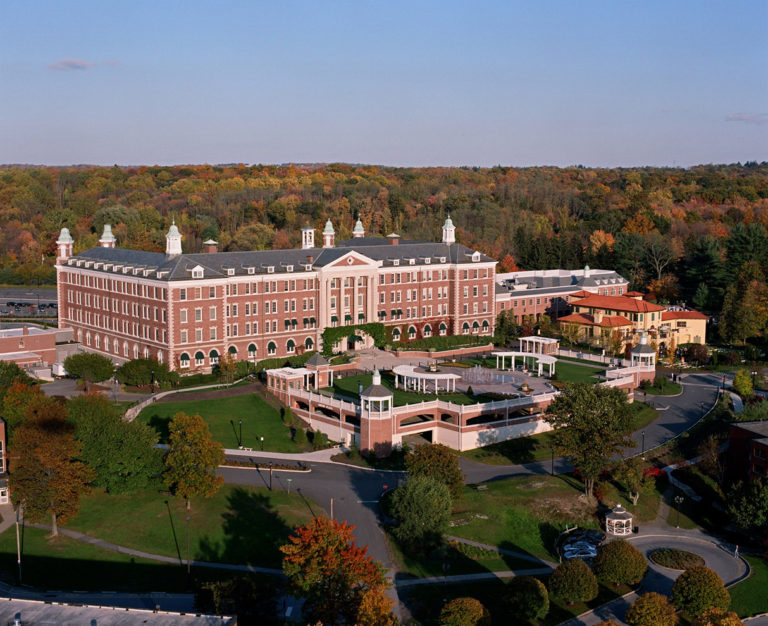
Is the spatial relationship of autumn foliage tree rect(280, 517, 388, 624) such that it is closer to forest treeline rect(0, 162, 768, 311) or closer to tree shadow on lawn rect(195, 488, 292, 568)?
tree shadow on lawn rect(195, 488, 292, 568)

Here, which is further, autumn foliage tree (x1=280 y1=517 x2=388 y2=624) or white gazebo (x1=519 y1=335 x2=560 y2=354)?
white gazebo (x1=519 y1=335 x2=560 y2=354)

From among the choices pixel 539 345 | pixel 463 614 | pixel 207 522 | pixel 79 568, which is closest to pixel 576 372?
pixel 539 345

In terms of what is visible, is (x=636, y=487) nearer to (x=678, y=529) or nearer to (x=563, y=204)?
(x=678, y=529)

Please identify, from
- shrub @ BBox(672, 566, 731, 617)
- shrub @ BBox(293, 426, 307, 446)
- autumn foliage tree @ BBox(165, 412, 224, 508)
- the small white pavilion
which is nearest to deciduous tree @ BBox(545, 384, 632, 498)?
shrub @ BBox(672, 566, 731, 617)

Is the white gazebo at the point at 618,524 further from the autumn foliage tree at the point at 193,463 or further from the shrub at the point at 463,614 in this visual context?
the autumn foliage tree at the point at 193,463

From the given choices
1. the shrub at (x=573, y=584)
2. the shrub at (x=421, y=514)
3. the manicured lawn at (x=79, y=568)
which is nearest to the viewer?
the shrub at (x=573, y=584)

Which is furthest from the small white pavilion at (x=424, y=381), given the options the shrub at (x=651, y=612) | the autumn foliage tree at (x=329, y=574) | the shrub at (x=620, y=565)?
the shrub at (x=651, y=612)

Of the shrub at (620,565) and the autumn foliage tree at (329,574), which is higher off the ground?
the autumn foliage tree at (329,574)
